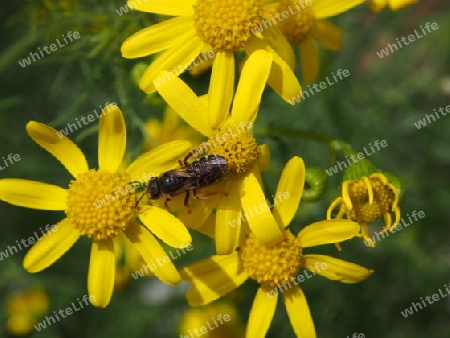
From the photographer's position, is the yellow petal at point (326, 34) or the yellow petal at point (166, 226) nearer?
the yellow petal at point (166, 226)

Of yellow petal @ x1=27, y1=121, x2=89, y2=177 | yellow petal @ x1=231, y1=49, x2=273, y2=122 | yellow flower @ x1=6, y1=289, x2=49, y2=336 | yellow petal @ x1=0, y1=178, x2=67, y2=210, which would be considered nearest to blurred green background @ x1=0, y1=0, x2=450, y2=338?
yellow flower @ x1=6, y1=289, x2=49, y2=336

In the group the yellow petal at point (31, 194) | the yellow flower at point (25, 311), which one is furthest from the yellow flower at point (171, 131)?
the yellow flower at point (25, 311)

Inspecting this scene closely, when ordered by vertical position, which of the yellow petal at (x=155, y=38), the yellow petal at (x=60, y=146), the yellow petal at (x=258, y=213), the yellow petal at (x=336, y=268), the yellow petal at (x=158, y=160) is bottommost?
the yellow petal at (x=336, y=268)

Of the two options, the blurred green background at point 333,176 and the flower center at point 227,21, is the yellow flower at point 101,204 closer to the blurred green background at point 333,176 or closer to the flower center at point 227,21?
the flower center at point 227,21

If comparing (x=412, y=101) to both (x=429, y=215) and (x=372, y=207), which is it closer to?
(x=429, y=215)

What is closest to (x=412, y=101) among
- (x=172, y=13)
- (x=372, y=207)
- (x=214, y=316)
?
(x=214, y=316)

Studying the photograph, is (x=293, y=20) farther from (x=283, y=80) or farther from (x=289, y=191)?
(x=289, y=191)

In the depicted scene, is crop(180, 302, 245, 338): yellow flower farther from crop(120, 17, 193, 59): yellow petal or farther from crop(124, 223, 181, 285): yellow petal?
crop(120, 17, 193, 59): yellow petal
